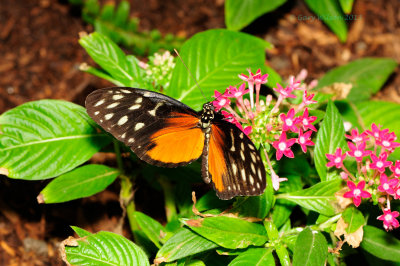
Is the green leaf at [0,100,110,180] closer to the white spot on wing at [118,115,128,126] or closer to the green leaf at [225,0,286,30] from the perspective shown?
the white spot on wing at [118,115,128,126]

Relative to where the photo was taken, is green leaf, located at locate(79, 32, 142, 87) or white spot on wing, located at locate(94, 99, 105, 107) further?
green leaf, located at locate(79, 32, 142, 87)

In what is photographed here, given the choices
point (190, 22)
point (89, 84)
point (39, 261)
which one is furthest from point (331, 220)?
point (190, 22)

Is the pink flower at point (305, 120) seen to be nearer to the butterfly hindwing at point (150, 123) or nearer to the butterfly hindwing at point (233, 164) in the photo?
the butterfly hindwing at point (233, 164)

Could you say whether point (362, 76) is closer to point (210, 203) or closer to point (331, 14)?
point (331, 14)

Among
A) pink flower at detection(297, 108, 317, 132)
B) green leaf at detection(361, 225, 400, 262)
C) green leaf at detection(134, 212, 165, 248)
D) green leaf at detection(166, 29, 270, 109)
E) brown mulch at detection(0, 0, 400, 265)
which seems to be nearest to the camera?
pink flower at detection(297, 108, 317, 132)

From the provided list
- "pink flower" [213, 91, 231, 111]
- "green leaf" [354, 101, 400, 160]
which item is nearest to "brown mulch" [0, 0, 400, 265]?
"green leaf" [354, 101, 400, 160]

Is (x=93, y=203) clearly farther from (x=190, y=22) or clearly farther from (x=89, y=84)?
(x=190, y=22)
